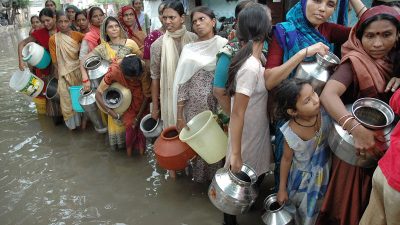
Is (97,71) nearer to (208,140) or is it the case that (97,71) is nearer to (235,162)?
(208,140)

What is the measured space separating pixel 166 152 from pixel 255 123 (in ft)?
2.54

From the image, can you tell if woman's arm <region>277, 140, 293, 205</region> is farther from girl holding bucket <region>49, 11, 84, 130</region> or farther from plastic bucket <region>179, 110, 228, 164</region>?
girl holding bucket <region>49, 11, 84, 130</region>

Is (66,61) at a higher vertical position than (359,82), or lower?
lower

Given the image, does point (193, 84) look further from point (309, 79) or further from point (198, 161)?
point (309, 79)

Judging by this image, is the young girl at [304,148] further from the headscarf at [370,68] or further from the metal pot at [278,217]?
the headscarf at [370,68]

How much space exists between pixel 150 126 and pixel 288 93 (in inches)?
73.8

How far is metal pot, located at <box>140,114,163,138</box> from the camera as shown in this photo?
3.25 metres

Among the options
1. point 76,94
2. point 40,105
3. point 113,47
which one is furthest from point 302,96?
point 40,105

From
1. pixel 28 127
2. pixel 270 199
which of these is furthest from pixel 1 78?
pixel 270 199

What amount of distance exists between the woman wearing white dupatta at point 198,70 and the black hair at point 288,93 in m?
0.83

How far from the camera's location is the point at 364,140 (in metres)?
1.56

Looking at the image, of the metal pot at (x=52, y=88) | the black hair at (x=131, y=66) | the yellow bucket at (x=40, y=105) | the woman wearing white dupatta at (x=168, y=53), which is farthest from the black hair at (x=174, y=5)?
the yellow bucket at (x=40, y=105)

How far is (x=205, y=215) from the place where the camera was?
2686mm

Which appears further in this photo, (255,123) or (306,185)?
(255,123)
